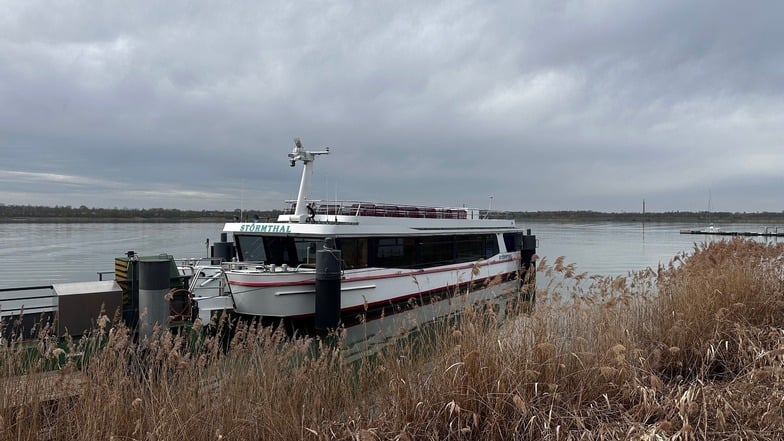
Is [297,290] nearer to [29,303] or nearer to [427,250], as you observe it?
[427,250]

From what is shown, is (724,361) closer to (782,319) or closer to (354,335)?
(782,319)

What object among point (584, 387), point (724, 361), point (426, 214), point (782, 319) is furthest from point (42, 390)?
point (426, 214)

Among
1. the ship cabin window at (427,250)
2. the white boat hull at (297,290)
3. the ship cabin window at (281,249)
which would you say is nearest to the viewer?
the white boat hull at (297,290)

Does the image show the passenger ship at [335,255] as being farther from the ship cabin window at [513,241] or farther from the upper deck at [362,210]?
the ship cabin window at [513,241]

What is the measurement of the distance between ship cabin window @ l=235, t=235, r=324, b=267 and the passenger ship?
0.08 ft

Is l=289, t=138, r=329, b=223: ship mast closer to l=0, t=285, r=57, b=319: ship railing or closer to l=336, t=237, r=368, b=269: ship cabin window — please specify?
l=336, t=237, r=368, b=269: ship cabin window

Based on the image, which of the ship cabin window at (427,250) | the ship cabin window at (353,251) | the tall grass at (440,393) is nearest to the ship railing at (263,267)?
the ship cabin window at (353,251)

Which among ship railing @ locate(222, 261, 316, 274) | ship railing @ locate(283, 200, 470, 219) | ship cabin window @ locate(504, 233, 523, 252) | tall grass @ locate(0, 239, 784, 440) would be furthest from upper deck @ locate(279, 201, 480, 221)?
tall grass @ locate(0, 239, 784, 440)

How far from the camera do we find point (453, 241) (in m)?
16.8

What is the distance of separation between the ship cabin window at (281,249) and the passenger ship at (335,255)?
24 millimetres

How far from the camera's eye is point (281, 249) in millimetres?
12742

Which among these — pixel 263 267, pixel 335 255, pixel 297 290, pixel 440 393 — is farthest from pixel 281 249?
pixel 440 393

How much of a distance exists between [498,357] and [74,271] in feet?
88.4

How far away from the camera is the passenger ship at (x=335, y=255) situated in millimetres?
11250
